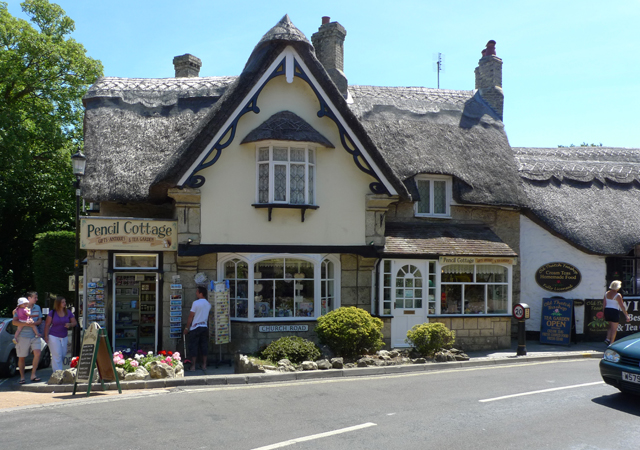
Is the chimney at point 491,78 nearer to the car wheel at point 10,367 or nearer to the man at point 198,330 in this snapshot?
the man at point 198,330

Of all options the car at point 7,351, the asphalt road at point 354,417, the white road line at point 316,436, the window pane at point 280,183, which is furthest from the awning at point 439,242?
the car at point 7,351

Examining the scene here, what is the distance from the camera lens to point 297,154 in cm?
1522

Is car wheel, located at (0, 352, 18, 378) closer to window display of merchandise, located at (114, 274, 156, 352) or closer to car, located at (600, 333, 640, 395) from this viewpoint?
window display of merchandise, located at (114, 274, 156, 352)

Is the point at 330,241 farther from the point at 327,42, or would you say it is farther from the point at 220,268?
the point at 327,42

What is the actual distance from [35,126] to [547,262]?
22.0 m

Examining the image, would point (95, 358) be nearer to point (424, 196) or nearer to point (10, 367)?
point (10, 367)

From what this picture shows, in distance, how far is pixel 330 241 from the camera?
15.6 meters

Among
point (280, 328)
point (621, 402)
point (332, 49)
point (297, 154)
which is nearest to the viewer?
point (621, 402)

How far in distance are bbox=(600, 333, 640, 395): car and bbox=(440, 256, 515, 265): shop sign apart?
6.91m

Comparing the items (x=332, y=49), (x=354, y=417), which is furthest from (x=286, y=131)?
(x=354, y=417)

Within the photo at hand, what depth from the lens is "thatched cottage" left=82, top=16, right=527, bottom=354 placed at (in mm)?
14664

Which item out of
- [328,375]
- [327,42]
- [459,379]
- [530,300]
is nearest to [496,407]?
[459,379]

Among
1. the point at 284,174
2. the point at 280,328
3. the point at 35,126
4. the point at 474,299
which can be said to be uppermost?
the point at 35,126

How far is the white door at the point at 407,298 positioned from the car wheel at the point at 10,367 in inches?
377
